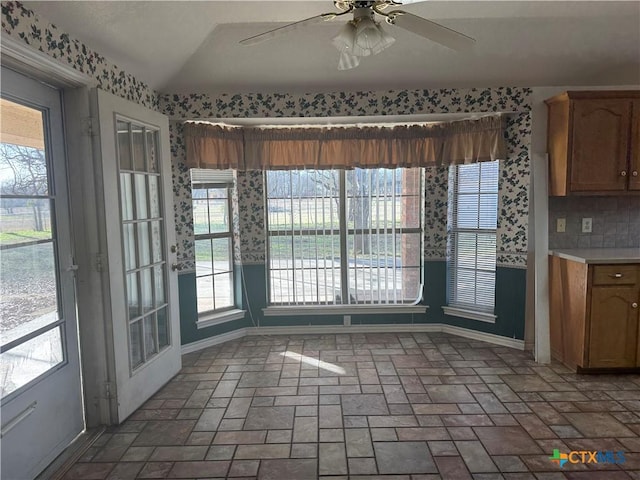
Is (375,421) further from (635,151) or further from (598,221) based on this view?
(635,151)

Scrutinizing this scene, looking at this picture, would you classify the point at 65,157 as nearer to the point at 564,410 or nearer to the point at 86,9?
the point at 86,9

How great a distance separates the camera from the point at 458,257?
4.09 metres

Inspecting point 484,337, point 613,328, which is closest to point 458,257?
point 484,337

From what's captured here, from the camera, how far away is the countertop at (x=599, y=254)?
2961mm

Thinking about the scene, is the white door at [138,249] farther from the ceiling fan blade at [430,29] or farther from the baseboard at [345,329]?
the ceiling fan blade at [430,29]

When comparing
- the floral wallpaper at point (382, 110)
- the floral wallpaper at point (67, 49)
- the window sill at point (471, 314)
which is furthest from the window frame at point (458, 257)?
the floral wallpaper at point (67, 49)

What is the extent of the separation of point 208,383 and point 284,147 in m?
2.18

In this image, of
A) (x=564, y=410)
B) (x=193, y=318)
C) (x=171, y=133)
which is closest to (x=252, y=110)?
(x=171, y=133)

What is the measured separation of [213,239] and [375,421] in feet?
7.64

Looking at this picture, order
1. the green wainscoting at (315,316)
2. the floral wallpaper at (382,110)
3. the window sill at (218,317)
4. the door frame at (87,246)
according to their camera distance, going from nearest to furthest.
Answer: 1. the door frame at (87,246)
2. the floral wallpaper at (382,110)
3. the window sill at (218,317)
4. the green wainscoting at (315,316)

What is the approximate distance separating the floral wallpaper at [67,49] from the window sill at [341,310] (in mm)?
2303

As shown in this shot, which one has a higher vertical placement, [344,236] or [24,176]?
[24,176]

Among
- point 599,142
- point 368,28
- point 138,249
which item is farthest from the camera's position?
point 599,142

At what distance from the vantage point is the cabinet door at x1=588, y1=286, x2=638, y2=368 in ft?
9.84
